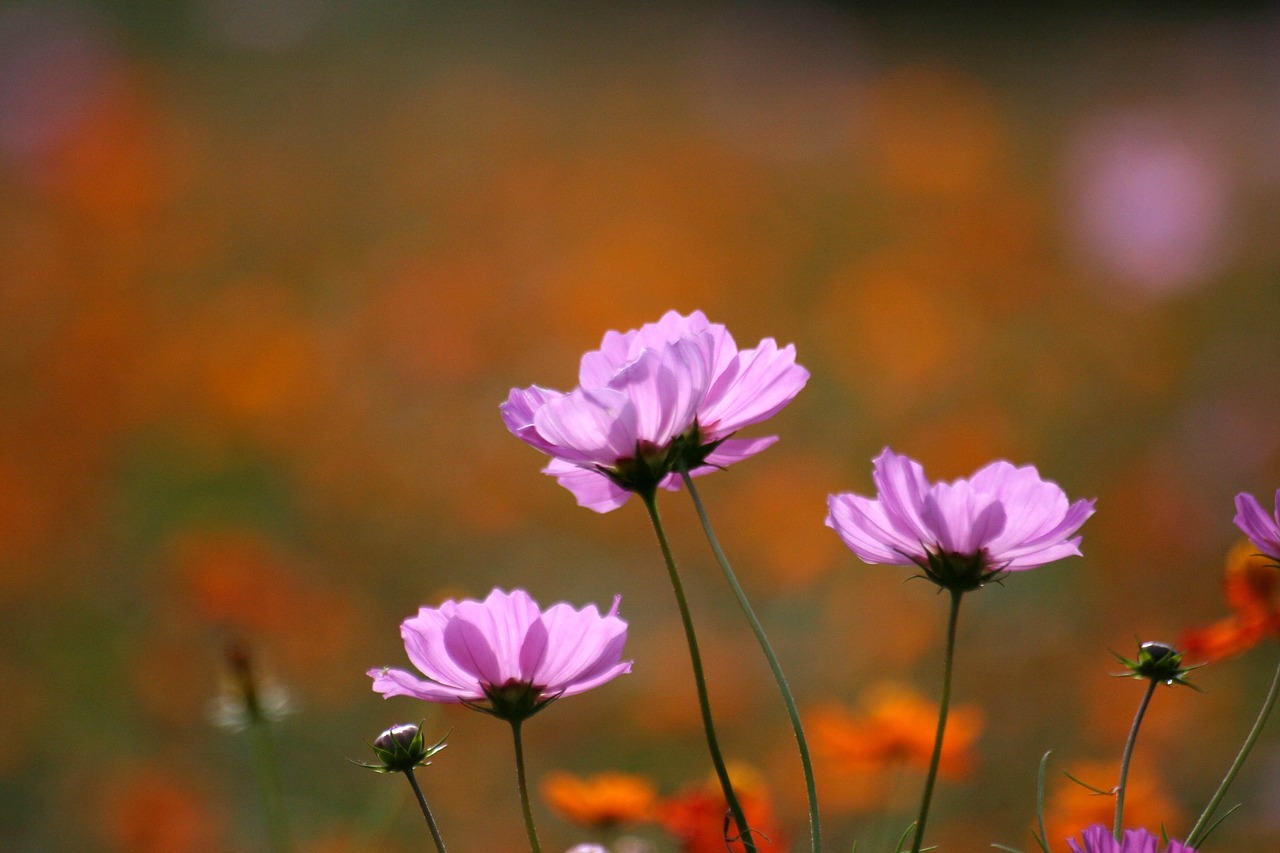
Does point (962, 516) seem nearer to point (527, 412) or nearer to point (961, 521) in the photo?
point (961, 521)

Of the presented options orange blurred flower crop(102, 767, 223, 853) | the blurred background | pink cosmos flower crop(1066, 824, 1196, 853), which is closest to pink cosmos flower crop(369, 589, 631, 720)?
pink cosmos flower crop(1066, 824, 1196, 853)

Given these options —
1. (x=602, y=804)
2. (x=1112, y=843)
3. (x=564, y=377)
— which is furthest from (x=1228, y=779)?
(x=564, y=377)

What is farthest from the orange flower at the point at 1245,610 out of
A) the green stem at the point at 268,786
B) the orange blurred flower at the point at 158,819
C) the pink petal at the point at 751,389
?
the orange blurred flower at the point at 158,819

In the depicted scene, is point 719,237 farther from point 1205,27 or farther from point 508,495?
point 1205,27

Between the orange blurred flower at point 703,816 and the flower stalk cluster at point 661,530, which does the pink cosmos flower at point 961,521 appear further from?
the orange blurred flower at point 703,816

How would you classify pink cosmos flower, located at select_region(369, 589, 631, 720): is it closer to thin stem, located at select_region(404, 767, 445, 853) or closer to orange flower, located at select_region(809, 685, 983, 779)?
thin stem, located at select_region(404, 767, 445, 853)
